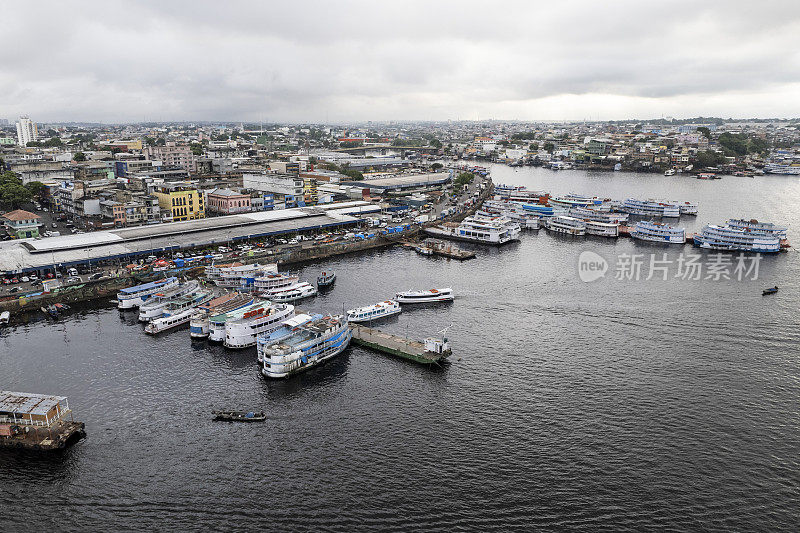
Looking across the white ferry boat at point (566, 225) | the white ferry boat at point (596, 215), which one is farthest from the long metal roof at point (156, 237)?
the white ferry boat at point (596, 215)

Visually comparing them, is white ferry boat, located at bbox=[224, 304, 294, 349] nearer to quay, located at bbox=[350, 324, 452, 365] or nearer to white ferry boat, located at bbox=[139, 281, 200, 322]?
quay, located at bbox=[350, 324, 452, 365]

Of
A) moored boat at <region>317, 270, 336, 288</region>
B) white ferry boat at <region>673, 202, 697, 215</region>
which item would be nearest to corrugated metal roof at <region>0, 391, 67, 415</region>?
moored boat at <region>317, 270, 336, 288</region>

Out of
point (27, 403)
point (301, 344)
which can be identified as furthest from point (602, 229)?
point (27, 403)

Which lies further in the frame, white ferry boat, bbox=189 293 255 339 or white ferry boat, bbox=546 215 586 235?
white ferry boat, bbox=546 215 586 235

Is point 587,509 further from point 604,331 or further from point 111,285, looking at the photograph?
point 111,285

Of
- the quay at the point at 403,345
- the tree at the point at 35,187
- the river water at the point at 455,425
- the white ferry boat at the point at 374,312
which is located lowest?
the river water at the point at 455,425

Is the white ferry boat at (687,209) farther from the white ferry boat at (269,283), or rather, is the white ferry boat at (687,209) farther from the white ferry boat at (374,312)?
the white ferry boat at (269,283)
